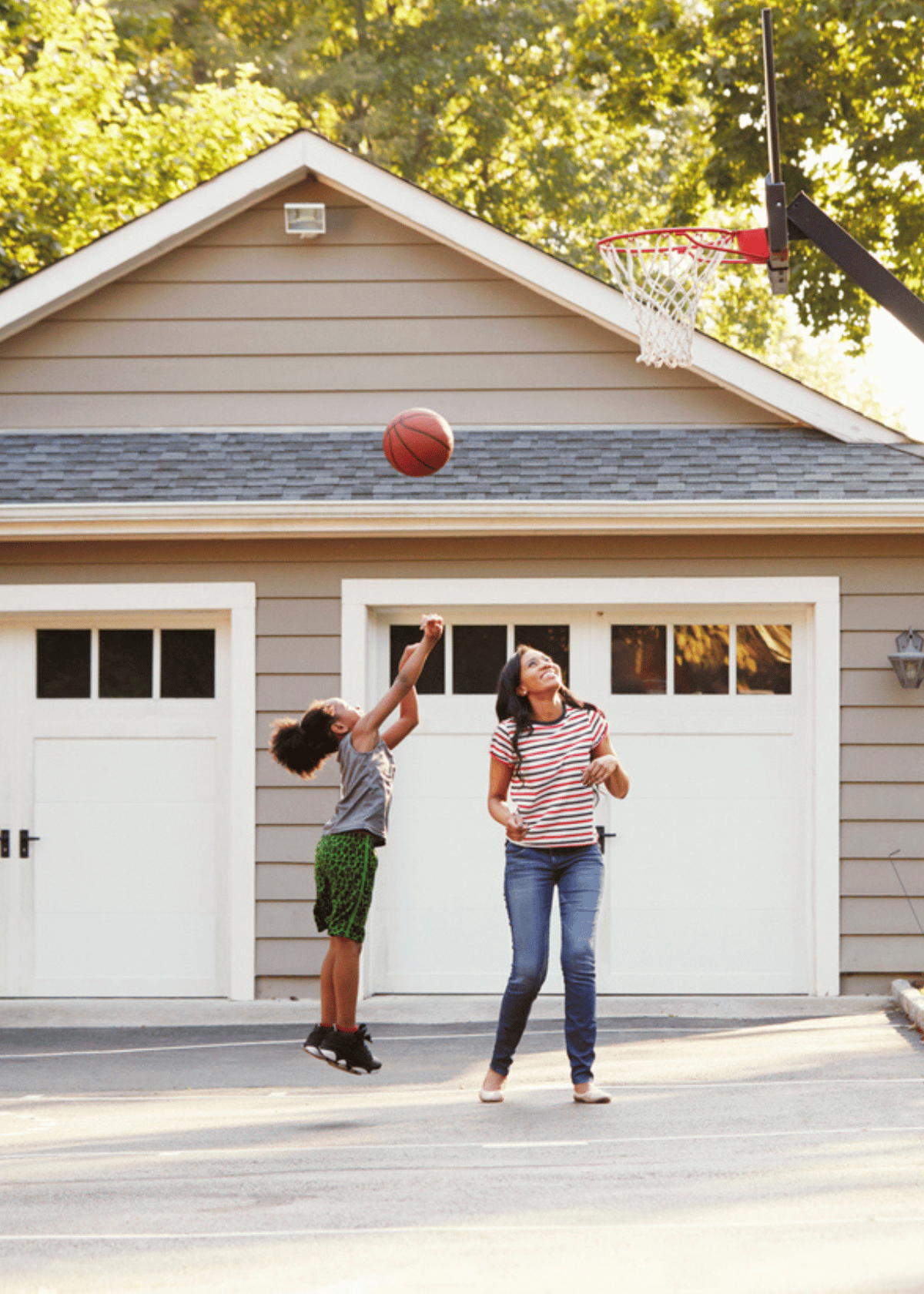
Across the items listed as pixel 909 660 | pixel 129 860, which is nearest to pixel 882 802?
pixel 909 660

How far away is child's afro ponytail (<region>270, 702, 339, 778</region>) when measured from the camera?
247 inches

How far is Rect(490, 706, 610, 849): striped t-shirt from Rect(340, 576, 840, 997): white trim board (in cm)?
289

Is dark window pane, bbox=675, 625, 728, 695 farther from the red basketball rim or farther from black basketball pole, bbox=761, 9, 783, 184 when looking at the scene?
black basketball pole, bbox=761, 9, 783, 184

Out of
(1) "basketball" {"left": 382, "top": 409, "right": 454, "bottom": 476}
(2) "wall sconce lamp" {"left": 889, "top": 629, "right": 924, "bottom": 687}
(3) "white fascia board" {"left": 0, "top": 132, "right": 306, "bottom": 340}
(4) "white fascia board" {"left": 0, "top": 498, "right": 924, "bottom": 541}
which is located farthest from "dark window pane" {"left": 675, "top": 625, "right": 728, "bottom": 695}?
(3) "white fascia board" {"left": 0, "top": 132, "right": 306, "bottom": 340}

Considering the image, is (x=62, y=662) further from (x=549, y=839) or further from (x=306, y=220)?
(x=549, y=839)

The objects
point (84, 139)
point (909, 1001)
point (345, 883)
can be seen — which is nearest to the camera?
point (345, 883)

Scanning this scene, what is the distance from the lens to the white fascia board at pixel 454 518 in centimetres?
832

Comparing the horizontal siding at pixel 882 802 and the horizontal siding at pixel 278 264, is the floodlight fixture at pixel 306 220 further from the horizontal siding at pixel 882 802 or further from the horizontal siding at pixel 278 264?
the horizontal siding at pixel 882 802

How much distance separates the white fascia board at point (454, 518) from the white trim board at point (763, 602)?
1.05 ft

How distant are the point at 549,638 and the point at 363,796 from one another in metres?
2.97

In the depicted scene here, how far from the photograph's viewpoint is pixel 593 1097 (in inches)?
227

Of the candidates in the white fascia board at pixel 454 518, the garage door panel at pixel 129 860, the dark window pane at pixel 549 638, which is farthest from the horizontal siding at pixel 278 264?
the garage door panel at pixel 129 860

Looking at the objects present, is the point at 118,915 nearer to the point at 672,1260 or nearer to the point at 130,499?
the point at 130,499

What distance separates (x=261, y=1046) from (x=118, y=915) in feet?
5.71
